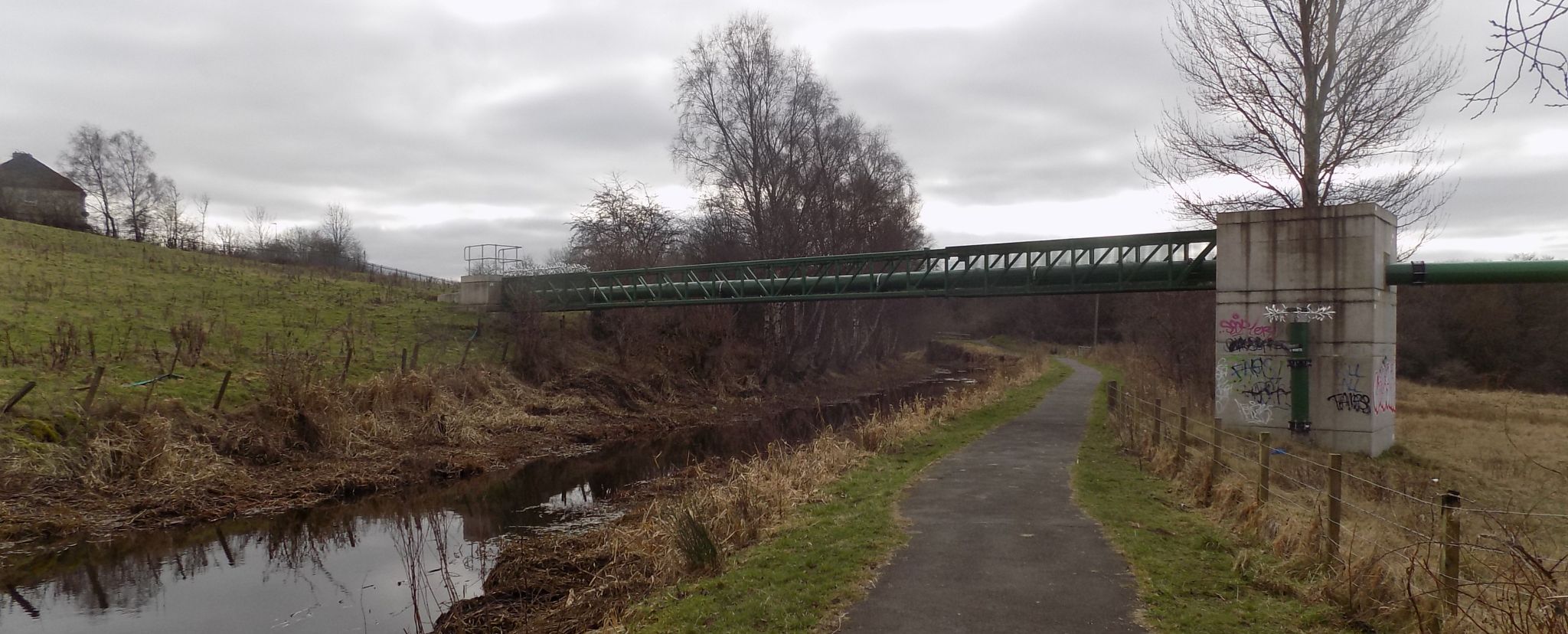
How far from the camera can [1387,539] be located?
8.67 m

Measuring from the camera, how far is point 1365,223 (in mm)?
16484

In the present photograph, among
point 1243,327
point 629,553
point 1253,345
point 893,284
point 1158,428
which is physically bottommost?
point 629,553

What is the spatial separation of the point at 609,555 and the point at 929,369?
1822 inches

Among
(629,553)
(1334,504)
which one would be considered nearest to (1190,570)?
(1334,504)

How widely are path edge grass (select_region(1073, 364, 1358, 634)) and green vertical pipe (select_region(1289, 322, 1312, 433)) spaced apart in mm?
6788

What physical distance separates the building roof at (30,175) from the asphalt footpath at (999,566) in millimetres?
64954

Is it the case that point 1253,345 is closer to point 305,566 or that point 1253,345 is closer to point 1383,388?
point 1383,388

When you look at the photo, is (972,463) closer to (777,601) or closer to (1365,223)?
(777,601)

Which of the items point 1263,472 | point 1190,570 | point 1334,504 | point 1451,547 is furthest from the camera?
point 1263,472

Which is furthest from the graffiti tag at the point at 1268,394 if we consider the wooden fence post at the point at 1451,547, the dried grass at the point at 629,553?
the wooden fence post at the point at 1451,547

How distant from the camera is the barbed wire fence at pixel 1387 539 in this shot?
4770 mm

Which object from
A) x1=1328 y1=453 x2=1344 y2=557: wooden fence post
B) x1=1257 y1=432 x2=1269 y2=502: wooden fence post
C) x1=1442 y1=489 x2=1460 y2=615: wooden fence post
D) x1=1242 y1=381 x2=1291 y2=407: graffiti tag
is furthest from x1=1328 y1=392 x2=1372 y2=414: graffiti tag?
x1=1442 y1=489 x2=1460 y2=615: wooden fence post

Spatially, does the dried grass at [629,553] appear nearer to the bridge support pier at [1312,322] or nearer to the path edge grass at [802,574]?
the path edge grass at [802,574]

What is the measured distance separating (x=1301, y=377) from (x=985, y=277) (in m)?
9.65
